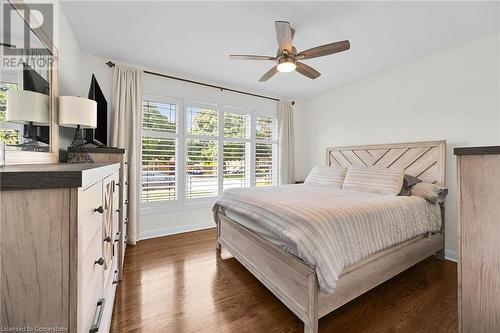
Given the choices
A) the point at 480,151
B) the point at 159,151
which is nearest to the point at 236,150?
the point at 159,151

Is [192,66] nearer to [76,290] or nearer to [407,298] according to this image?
[76,290]

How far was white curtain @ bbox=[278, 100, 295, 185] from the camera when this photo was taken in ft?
15.0

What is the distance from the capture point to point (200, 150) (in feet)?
12.5

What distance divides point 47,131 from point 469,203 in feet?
8.57

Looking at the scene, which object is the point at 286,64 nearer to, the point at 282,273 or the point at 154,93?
the point at 282,273

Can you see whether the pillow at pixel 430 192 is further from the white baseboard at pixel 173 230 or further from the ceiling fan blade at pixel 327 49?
the white baseboard at pixel 173 230

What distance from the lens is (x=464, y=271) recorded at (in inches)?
38.5

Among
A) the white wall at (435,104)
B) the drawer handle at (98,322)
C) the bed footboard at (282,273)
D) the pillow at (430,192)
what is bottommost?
the bed footboard at (282,273)

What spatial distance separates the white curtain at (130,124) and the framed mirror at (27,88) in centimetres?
119

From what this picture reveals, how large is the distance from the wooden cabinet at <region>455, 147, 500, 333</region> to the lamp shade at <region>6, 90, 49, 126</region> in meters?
2.29

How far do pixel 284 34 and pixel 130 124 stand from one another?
235 centimetres

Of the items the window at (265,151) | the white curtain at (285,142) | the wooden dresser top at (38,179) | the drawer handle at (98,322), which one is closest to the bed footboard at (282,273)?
the drawer handle at (98,322)

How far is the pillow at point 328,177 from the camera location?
126 inches

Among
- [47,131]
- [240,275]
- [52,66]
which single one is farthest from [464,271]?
[52,66]
